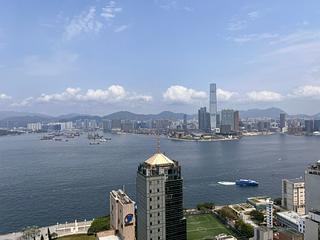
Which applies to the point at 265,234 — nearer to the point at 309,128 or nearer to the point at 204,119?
the point at 309,128

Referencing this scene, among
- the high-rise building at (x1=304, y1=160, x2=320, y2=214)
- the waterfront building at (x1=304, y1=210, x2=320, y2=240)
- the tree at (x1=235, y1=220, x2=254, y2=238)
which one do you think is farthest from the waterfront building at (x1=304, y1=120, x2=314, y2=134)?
the waterfront building at (x1=304, y1=210, x2=320, y2=240)

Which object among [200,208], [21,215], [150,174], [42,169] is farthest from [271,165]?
[150,174]

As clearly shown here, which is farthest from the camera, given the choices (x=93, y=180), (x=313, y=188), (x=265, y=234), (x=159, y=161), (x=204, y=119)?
(x=204, y=119)

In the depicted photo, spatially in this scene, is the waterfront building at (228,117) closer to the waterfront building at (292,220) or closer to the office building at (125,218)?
the waterfront building at (292,220)

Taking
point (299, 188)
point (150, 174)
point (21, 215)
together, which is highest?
point (150, 174)

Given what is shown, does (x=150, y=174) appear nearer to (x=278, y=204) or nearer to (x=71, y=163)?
(x=278, y=204)

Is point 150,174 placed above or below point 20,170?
above

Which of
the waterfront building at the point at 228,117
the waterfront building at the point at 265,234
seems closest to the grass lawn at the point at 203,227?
the waterfront building at the point at 265,234

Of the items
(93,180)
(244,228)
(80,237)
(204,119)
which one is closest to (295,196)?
(244,228)
